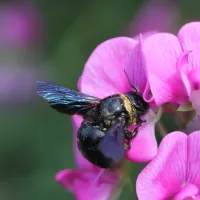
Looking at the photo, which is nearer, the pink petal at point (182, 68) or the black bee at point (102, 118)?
the black bee at point (102, 118)

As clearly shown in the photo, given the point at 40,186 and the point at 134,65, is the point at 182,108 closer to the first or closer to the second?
the point at 134,65

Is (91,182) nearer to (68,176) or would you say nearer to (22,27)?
(68,176)

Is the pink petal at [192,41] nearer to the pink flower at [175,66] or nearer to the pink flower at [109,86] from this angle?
the pink flower at [175,66]

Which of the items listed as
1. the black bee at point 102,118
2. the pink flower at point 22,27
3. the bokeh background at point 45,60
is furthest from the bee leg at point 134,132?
the pink flower at point 22,27

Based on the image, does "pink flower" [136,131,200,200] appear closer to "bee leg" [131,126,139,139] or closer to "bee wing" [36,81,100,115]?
"bee leg" [131,126,139,139]

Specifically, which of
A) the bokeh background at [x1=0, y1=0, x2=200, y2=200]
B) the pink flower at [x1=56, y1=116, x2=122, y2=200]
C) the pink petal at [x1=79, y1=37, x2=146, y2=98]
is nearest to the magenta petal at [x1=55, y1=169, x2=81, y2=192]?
the pink flower at [x1=56, y1=116, x2=122, y2=200]

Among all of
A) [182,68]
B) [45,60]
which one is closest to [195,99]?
[182,68]

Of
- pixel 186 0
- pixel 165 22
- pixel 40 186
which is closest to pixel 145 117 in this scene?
pixel 40 186
